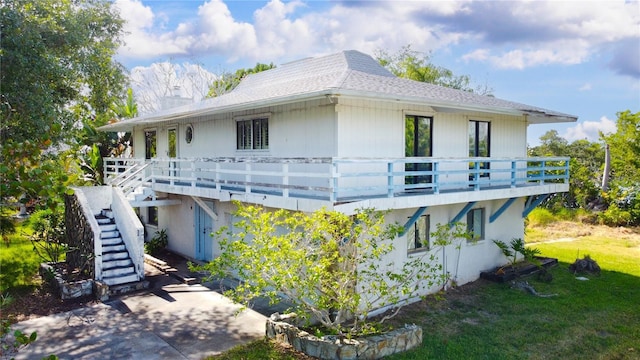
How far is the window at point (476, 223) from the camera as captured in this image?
47.3 ft

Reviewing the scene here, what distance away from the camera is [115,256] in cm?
1348

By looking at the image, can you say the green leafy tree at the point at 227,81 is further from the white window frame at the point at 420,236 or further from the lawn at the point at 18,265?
the white window frame at the point at 420,236

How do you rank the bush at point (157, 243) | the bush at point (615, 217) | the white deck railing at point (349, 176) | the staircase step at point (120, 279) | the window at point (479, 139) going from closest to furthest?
the white deck railing at point (349, 176) → the staircase step at point (120, 279) → the window at point (479, 139) → the bush at point (157, 243) → the bush at point (615, 217)

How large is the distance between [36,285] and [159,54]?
130 ft

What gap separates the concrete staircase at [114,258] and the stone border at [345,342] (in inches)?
216

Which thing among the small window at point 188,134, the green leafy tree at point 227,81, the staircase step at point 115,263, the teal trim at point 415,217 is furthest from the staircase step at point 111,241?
the green leafy tree at point 227,81

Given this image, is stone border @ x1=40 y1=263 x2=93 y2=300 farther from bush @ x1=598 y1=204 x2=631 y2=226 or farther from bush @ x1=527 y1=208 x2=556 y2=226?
bush @ x1=598 y1=204 x2=631 y2=226

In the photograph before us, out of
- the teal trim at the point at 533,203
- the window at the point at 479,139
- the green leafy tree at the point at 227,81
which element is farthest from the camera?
the green leafy tree at the point at 227,81

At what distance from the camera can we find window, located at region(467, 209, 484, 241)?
47.3ft

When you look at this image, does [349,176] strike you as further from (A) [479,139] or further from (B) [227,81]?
(B) [227,81]

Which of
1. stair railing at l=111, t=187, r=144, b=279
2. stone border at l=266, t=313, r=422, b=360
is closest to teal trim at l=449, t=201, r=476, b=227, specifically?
stone border at l=266, t=313, r=422, b=360

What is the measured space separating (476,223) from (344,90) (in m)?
7.56

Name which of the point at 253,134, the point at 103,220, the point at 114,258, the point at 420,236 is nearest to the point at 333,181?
the point at 420,236

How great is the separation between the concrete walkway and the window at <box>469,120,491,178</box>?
843cm
